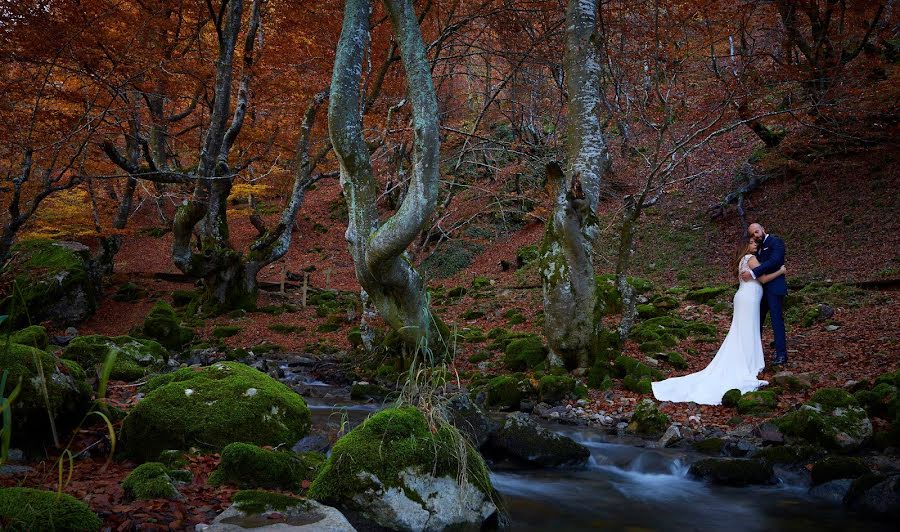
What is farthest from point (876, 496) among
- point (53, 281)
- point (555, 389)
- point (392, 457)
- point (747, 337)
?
point (53, 281)

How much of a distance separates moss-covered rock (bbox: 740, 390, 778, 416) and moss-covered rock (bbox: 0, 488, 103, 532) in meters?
6.66

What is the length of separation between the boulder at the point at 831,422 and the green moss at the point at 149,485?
5.76 meters

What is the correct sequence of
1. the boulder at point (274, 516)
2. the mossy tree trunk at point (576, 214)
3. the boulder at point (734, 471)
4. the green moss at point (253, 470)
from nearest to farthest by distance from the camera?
the boulder at point (274, 516), the green moss at point (253, 470), the boulder at point (734, 471), the mossy tree trunk at point (576, 214)

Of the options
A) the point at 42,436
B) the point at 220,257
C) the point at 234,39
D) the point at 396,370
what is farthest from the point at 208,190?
the point at 42,436

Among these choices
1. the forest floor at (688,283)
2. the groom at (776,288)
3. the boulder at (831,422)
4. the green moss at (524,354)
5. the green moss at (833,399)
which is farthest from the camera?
the green moss at (524,354)

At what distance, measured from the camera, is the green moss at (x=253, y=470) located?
13.2 ft

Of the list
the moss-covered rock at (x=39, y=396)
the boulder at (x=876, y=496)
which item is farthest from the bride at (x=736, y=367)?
the moss-covered rock at (x=39, y=396)

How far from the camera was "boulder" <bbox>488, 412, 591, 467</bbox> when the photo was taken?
6148 mm

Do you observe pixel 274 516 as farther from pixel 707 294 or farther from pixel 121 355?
pixel 707 294

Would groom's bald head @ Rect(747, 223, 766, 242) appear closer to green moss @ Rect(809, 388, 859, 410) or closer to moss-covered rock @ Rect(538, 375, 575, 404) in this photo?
green moss @ Rect(809, 388, 859, 410)

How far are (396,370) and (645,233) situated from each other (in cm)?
1093

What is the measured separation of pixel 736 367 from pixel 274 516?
6535mm

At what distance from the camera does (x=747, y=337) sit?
26.0 feet

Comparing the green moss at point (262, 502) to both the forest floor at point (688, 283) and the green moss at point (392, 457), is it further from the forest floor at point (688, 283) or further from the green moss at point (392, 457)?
the green moss at point (392, 457)
